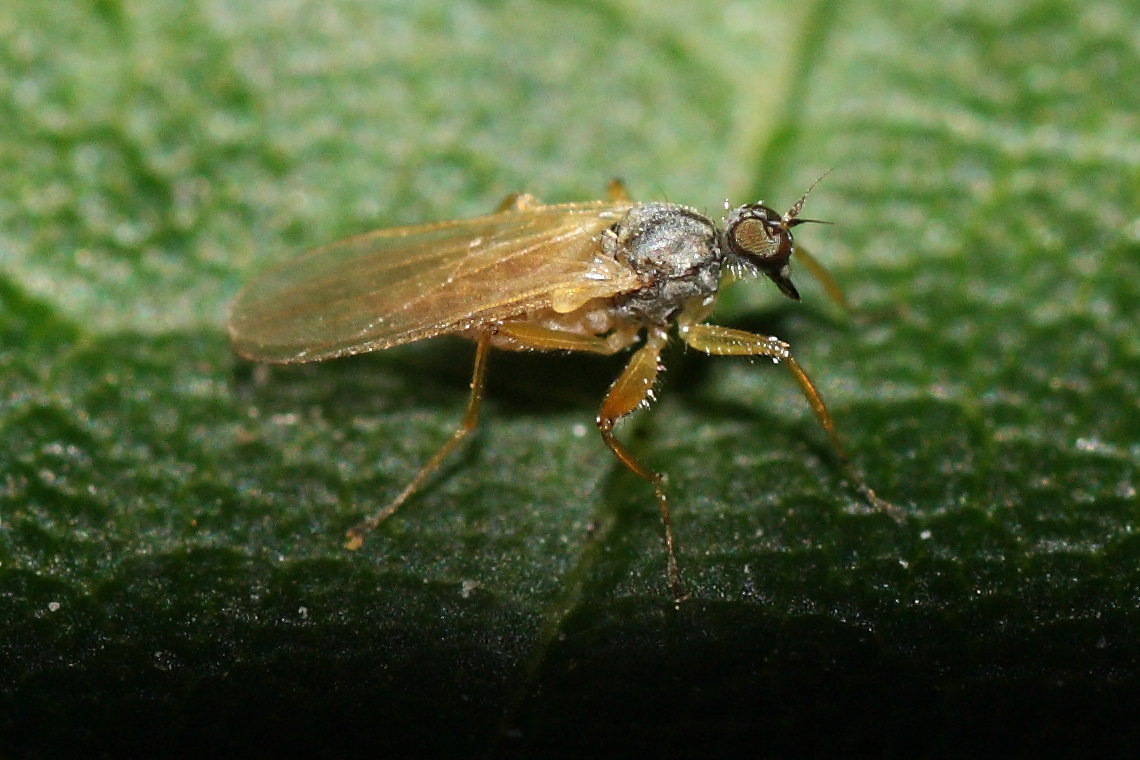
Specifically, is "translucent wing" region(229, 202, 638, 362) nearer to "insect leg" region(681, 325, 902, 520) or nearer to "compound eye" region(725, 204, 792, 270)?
"insect leg" region(681, 325, 902, 520)

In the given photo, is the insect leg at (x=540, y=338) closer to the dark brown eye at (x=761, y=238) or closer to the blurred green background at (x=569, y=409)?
the blurred green background at (x=569, y=409)

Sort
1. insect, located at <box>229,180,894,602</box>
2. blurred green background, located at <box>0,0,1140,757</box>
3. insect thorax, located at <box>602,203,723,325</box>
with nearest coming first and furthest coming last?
blurred green background, located at <box>0,0,1140,757</box>, insect, located at <box>229,180,894,602</box>, insect thorax, located at <box>602,203,723,325</box>

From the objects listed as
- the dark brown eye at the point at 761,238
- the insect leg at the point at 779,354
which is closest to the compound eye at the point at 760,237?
the dark brown eye at the point at 761,238

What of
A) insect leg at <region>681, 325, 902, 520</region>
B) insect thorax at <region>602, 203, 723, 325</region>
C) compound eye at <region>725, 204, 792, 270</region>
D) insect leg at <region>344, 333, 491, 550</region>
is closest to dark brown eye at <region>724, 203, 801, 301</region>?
compound eye at <region>725, 204, 792, 270</region>

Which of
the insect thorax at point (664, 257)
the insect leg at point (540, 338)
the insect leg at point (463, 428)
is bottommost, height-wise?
the insect leg at point (463, 428)

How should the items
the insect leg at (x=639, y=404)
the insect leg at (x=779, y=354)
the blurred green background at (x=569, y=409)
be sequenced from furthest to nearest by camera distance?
the insect leg at (x=779, y=354) < the insect leg at (x=639, y=404) < the blurred green background at (x=569, y=409)

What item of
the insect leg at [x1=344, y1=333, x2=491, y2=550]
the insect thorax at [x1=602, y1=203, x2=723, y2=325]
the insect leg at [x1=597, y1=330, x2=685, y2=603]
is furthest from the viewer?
the insect thorax at [x1=602, y1=203, x2=723, y2=325]

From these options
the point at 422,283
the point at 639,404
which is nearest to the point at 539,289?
the point at 422,283

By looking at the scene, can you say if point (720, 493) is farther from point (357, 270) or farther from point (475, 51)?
point (475, 51)
